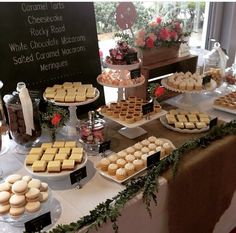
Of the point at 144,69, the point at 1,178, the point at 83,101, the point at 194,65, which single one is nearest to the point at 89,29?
the point at 144,69

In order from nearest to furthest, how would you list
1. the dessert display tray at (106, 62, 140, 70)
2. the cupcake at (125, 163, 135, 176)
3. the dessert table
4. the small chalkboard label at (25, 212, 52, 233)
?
the small chalkboard label at (25, 212, 52, 233) → the dessert table → the cupcake at (125, 163, 135, 176) → the dessert display tray at (106, 62, 140, 70)

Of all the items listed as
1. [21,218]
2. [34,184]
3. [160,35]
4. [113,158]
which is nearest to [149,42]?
[160,35]

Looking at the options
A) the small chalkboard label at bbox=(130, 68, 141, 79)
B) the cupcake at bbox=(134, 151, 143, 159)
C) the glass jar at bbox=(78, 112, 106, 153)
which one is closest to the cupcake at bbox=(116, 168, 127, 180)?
the cupcake at bbox=(134, 151, 143, 159)

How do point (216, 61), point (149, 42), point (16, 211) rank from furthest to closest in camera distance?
point (216, 61)
point (149, 42)
point (16, 211)

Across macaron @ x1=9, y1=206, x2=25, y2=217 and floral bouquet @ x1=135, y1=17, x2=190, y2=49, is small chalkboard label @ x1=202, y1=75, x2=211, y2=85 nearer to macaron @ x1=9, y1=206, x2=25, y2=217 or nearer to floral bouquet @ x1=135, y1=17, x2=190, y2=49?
floral bouquet @ x1=135, y1=17, x2=190, y2=49

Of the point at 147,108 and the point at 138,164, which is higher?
the point at 147,108

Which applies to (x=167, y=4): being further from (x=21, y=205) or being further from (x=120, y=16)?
(x=21, y=205)

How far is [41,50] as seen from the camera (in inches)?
58.5

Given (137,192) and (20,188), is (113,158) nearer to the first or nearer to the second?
(137,192)

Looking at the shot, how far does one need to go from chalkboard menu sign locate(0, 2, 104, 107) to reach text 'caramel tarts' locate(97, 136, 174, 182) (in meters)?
0.54

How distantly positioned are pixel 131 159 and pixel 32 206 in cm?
44

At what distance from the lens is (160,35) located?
1705 millimetres

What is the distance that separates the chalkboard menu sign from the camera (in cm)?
139

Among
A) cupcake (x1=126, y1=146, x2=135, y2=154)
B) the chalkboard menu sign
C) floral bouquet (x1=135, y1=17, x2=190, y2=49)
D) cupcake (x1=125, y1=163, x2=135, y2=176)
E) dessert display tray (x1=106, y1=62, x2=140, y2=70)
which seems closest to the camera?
cupcake (x1=125, y1=163, x2=135, y2=176)
